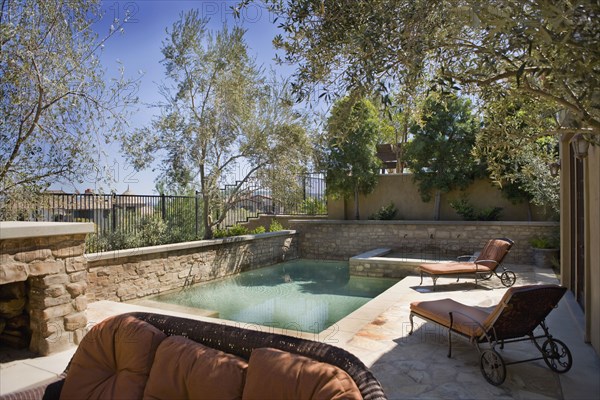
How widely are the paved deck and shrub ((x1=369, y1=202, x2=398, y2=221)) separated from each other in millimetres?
8134

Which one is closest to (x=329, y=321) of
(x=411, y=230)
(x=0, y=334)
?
(x=0, y=334)

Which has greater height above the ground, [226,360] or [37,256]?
[37,256]

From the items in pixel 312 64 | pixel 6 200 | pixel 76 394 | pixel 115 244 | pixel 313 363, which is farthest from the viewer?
pixel 115 244

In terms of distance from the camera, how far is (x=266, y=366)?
1923mm

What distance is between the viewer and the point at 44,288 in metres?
4.27

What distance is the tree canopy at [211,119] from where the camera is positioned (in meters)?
10.8

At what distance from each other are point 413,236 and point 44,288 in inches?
434

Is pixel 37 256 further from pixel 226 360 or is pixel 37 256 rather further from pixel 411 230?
pixel 411 230

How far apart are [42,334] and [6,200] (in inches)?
102

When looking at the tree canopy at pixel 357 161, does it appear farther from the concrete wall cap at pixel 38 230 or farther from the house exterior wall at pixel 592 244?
the concrete wall cap at pixel 38 230

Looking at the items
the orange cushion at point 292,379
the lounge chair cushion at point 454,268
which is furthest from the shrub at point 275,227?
the orange cushion at point 292,379

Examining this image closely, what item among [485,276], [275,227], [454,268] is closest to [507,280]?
[485,276]

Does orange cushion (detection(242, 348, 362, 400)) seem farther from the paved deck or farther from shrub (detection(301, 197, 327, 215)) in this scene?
shrub (detection(301, 197, 327, 215))

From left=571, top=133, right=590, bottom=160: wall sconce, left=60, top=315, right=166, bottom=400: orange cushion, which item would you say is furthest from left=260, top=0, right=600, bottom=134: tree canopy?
left=60, top=315, right=166, bottom=400: orange cushion
